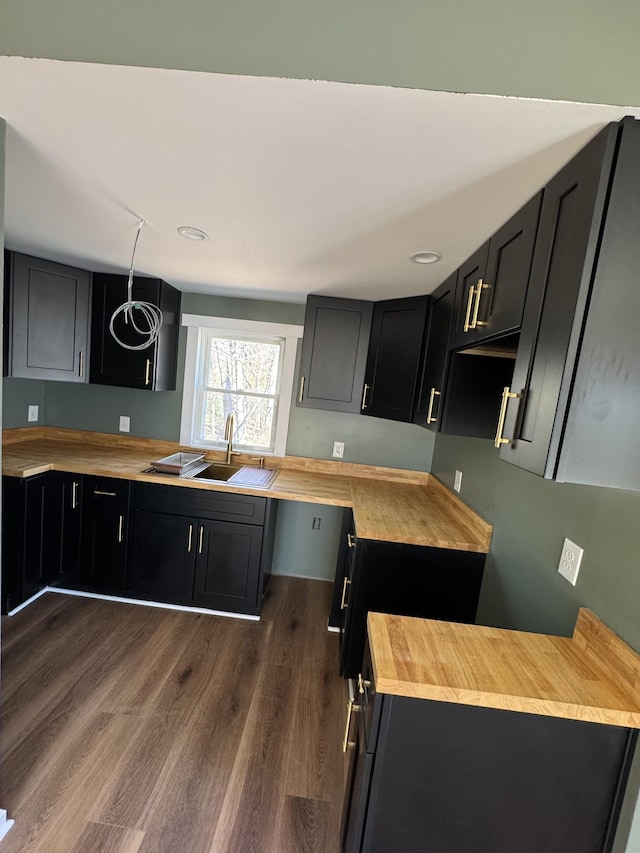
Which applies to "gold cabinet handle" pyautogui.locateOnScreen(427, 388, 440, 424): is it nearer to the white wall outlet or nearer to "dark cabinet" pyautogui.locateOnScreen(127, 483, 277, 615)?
the white wall outlet

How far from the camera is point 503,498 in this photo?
64.4 inches

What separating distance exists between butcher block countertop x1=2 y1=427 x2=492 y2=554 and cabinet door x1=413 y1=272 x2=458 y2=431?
54 cm

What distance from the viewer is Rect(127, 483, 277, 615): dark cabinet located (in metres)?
2.36

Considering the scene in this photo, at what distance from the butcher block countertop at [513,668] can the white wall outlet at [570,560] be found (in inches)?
4.4

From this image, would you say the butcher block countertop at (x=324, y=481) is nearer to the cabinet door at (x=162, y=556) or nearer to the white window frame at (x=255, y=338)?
the white window frame at (x=255, y=338)

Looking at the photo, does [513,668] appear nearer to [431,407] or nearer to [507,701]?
[507,701]

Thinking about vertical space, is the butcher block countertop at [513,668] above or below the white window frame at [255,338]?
below

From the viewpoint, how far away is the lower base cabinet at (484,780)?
0.87 m

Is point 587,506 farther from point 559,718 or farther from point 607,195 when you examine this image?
point 607,195

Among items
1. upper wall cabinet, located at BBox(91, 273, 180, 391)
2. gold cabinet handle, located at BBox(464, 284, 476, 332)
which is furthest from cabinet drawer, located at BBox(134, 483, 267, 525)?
gold cabinet handle, located at BBox(464, 284, 476, 332)

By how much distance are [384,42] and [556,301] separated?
2.14ft

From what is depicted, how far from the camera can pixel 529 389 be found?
0.96 metres

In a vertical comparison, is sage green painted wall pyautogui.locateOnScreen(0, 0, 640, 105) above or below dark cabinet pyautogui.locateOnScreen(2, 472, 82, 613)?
above

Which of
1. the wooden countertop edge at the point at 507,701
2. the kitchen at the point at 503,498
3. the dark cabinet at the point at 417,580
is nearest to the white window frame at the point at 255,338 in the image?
the kitchen at the point at 503,498
